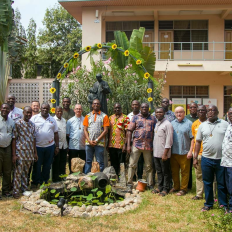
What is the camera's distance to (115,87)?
9.91 meters

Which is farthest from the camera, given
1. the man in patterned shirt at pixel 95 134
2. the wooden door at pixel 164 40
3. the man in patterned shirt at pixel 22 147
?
the wooden door at pixel 164 40

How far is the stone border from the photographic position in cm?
494

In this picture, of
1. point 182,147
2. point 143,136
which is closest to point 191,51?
point 143,136

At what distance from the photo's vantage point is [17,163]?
5918 mm

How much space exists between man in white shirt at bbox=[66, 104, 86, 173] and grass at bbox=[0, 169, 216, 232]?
6.14 ft

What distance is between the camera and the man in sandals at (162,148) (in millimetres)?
5961

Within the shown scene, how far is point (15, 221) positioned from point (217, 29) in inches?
563

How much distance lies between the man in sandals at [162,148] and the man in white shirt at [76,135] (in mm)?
1732

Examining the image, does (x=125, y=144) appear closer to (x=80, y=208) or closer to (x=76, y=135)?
(x=76, y=135)

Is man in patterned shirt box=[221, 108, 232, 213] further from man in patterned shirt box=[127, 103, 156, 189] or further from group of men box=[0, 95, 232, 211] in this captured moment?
man in patterned shirt box=[127, 103, 156, 189]

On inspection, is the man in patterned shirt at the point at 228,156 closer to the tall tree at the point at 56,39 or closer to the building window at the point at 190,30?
the building window at the point at 190,30

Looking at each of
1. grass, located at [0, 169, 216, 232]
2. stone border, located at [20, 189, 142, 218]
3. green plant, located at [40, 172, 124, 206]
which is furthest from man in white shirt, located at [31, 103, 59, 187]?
grass, located at [0, 169, 216, 232]

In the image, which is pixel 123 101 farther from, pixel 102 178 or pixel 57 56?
pixel 57 56

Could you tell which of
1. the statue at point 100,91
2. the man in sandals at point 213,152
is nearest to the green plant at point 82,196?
the man in sandals at point 213,152
